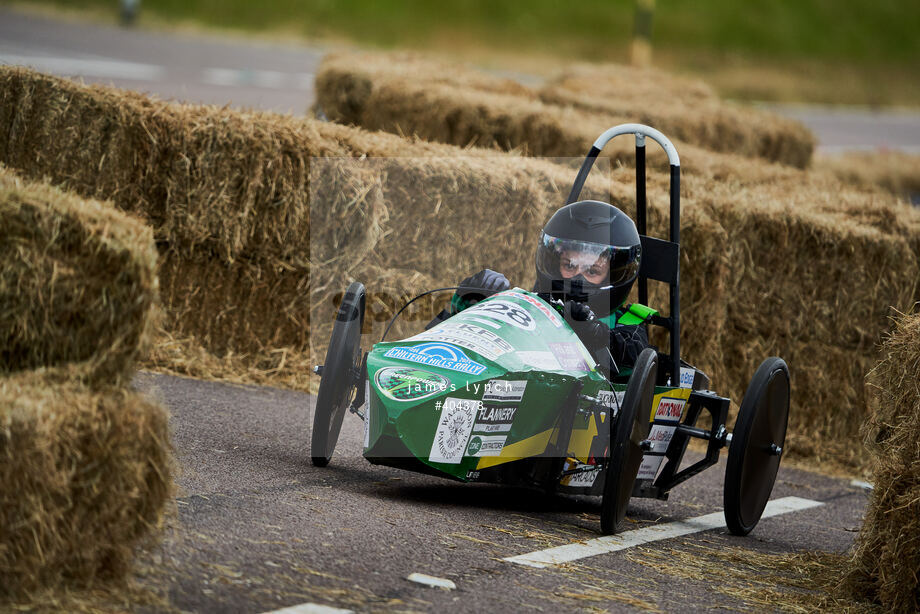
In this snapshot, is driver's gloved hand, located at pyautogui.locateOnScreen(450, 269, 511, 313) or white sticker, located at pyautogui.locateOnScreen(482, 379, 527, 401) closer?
white sticker, located at pyautogui.locateOnScreen(482, 379, 527, 401)

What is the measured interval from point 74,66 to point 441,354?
663 inches

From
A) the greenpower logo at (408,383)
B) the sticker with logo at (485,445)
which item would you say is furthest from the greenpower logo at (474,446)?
the greenpower logo at (408,383)

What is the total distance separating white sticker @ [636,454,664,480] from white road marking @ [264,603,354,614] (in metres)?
2.66

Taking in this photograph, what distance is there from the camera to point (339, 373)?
6102 millimetres

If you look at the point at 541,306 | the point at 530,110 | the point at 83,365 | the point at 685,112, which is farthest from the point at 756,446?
the point at 685,112

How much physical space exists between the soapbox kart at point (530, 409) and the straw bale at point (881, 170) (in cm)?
1421

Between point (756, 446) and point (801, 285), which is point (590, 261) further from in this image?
point (801, 285)

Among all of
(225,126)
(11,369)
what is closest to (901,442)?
(11,369)

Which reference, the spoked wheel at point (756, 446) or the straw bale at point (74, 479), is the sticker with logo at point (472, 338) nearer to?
the spoked wheel at point (756, 446)

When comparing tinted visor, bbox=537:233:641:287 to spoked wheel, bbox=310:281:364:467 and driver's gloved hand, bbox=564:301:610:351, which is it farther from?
spoked wheel, bbox=310:281:364:467

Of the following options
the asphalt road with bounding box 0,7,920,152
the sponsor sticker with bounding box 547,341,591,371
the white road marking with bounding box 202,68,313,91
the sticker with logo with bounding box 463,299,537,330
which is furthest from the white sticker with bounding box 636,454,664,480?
the white road marking with bounding box 202,68,313,91

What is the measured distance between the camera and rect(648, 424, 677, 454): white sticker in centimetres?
652

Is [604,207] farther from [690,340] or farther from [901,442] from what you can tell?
[690,340]

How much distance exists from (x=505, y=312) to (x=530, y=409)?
1.79ft
